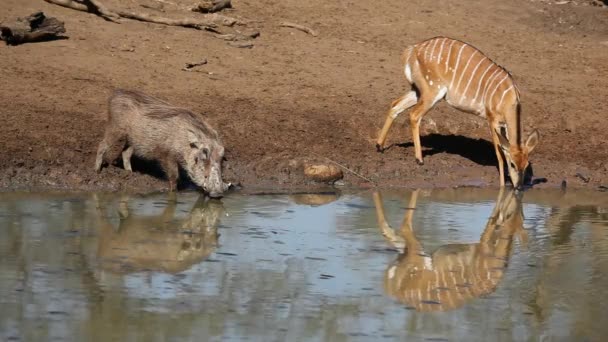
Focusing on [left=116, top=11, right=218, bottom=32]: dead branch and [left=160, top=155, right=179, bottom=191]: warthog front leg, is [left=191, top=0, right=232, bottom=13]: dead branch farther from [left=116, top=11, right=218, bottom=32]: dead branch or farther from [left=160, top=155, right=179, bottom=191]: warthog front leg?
[left=160, top=155, right=179, bottom=191]: warthog front leg

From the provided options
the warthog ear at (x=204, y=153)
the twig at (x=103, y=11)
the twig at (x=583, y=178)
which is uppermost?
the twig at (x=103, y=11)

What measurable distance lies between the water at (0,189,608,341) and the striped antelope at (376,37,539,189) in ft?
3.74

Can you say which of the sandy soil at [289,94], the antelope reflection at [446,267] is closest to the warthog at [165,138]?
the sandy soil at [289,94]

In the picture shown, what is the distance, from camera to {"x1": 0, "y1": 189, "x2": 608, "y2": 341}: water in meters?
6.77

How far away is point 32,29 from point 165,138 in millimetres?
3619

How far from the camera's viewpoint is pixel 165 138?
10.6 m

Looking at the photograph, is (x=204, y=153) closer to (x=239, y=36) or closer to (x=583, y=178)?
(x=583, y=178)

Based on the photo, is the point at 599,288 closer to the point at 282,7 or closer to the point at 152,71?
the point at 152,71

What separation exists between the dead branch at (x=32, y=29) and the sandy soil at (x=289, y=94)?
5.0 inches

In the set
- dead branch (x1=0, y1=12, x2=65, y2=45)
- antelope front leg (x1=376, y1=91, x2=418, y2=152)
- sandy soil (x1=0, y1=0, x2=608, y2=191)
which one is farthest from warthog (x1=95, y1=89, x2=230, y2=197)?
dead branch (x1=0, y1=12, x2=65, y2=45)

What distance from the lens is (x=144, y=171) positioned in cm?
1097

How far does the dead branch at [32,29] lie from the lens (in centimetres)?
1321

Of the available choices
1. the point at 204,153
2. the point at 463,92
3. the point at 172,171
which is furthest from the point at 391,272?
the point at 463,92

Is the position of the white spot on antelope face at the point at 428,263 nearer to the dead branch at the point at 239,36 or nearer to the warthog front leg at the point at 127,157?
the warthog front leg at the point at 127,157
